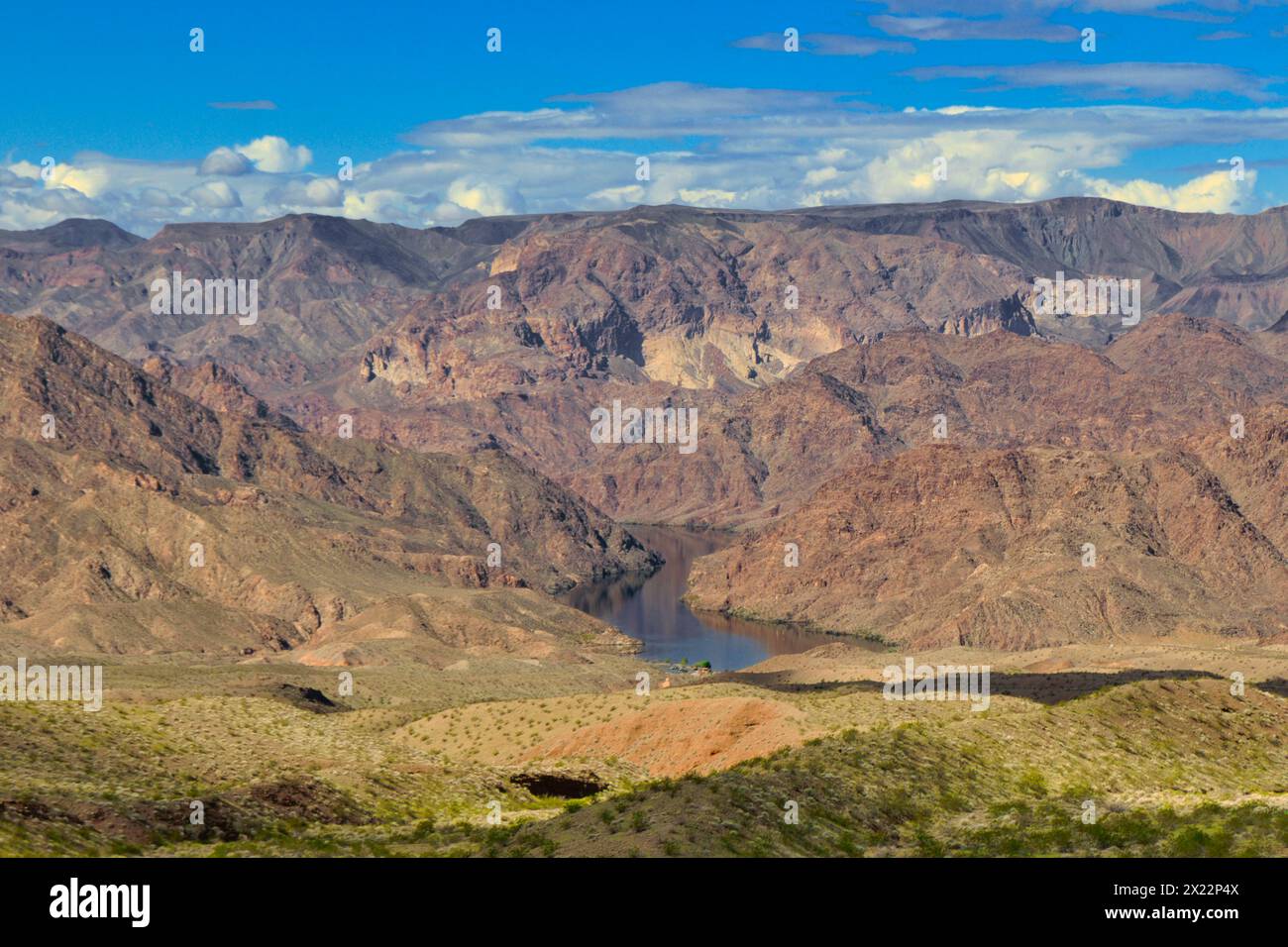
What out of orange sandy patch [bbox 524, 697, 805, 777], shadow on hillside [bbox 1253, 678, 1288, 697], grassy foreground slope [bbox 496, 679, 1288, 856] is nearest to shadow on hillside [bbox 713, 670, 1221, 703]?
shadow on hillside [bbox 1253, 678, 1288, 697]

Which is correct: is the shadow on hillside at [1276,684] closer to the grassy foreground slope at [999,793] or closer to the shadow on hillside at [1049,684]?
the shadow on hillside at [1049,684]

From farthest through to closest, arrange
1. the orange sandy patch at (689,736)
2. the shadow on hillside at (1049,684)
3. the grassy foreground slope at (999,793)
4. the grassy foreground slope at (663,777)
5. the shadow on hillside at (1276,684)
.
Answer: the shadow on hillside at (1049,684)
the shadow on hillside at (1276,684)
the orange sandy patch at (689,736)
the grassy foreground slope at (663,777)
the grassy foreground slope at (999,793)

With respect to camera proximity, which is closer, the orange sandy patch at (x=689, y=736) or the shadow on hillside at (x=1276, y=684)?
→ the orange sandy patch at (x=689, y=736)

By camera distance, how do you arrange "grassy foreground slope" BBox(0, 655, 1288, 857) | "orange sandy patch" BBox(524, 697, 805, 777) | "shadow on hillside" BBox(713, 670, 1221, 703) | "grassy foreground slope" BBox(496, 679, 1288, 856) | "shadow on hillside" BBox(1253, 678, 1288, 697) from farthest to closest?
"shadow on hillside" BBox(713, 670, 1221, 703) < "shadow on hillside" BBox(1253, 678, 1288, 697) < "orange sandy patch" BBox(524, 697, 805, 777) < "grassy foreground slope" BBox(0, 655, 1288, 857) < "grassy foreground slope" BBox(496, 679, 1288, 856)

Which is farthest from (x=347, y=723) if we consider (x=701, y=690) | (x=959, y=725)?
(x=959, y=725)

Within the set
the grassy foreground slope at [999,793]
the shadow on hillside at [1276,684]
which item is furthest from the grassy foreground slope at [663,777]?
the shadow on hillside at [1276,684]

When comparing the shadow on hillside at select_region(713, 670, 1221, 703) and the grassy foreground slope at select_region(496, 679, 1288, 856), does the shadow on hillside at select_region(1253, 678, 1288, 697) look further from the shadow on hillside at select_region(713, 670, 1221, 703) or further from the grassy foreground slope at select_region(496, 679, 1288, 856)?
the grassy foreground slope at select_region(496, 679, 1288, 856)

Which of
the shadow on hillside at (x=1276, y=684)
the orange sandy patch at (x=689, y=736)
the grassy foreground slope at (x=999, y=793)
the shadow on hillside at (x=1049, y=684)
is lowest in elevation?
the shadow on hillside at (x=1049, y=684)

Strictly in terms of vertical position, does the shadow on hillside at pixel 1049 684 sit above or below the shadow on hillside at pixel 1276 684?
below

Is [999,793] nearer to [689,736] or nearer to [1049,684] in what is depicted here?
[689,736]
